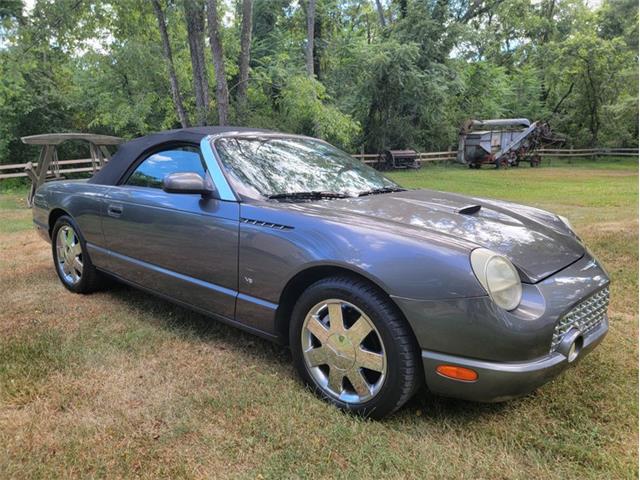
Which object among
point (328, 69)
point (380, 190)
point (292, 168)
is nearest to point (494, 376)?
point (380, 190)

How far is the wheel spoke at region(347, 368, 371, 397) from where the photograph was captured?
→ 7.59ft

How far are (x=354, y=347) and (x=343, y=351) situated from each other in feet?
0.25

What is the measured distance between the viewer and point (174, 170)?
11.1 feet

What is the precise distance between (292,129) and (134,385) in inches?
541

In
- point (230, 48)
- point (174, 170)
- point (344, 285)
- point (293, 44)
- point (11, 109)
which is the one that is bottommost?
point (344, 285)

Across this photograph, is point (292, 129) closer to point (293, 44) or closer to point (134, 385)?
point (293, 44)

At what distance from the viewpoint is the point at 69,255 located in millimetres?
4344

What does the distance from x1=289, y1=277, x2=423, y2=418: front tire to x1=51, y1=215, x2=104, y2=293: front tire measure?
2456mm

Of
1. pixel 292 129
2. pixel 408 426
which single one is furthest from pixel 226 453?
pixel 292 129

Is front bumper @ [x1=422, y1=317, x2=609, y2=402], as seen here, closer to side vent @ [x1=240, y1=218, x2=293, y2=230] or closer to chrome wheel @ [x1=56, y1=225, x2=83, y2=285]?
side vent @ [x1=240, y1=218, x2=293, y2=230]

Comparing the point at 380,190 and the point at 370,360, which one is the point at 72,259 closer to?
the point at 380,190

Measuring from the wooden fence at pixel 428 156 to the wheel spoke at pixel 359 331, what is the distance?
41.9ft

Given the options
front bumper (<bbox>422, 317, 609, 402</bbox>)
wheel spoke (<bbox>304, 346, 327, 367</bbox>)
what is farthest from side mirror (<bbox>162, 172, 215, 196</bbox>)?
front bumper (<bbox>422, 317, 609, 402</bbox>)

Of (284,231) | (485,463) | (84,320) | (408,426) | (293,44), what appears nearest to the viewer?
(485,463)
